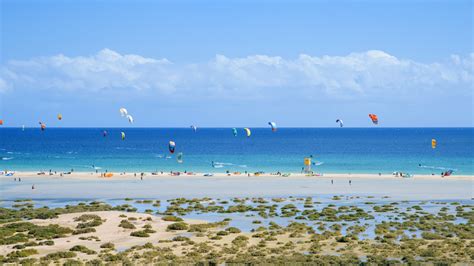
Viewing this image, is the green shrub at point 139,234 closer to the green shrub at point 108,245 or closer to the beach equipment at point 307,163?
the green shrub at point 108,245

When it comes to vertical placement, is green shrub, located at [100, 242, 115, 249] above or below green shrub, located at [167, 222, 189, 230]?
below

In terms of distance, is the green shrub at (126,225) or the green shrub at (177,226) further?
the green shrub at (177,226)

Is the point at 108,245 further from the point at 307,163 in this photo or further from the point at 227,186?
the point at 307,163

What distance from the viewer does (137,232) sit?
39.2m

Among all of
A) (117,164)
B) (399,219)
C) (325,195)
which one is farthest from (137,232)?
(117,164)

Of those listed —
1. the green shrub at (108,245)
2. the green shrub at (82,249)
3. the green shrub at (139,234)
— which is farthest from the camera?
the green shrub at (139,234)

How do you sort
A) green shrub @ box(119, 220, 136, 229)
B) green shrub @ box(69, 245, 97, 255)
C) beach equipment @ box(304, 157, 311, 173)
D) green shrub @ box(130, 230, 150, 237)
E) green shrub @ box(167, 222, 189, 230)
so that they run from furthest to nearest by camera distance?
beach equipment @ box(304, 157, 311, 173) < green shrub @ box(167, 222, 189, 230) < green shrub @ box(119, 220, 136, 229) < green shrub @ box(130, 230, 150, 237) < green shrub @ box(69, 245, 97, 255)

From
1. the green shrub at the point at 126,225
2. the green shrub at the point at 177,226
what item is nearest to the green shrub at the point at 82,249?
the green shrub at the point at 126,225

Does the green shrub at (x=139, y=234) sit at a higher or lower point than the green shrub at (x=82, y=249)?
higher

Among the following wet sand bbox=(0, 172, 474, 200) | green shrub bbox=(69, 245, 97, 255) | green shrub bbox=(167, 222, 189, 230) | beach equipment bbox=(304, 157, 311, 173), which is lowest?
green shrub bbox=(69, 245, 97, 255)

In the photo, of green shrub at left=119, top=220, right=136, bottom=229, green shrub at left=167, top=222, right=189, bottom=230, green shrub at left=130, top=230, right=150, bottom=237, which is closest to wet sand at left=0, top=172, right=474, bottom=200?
green shrub at left=119, top=220, right=136, bottom=229

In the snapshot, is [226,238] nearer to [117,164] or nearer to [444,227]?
[444,227]

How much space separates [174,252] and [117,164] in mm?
87621

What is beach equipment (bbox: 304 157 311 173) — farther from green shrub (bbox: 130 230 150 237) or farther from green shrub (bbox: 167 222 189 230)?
green shrub (bbox: 130 230 150 237)
